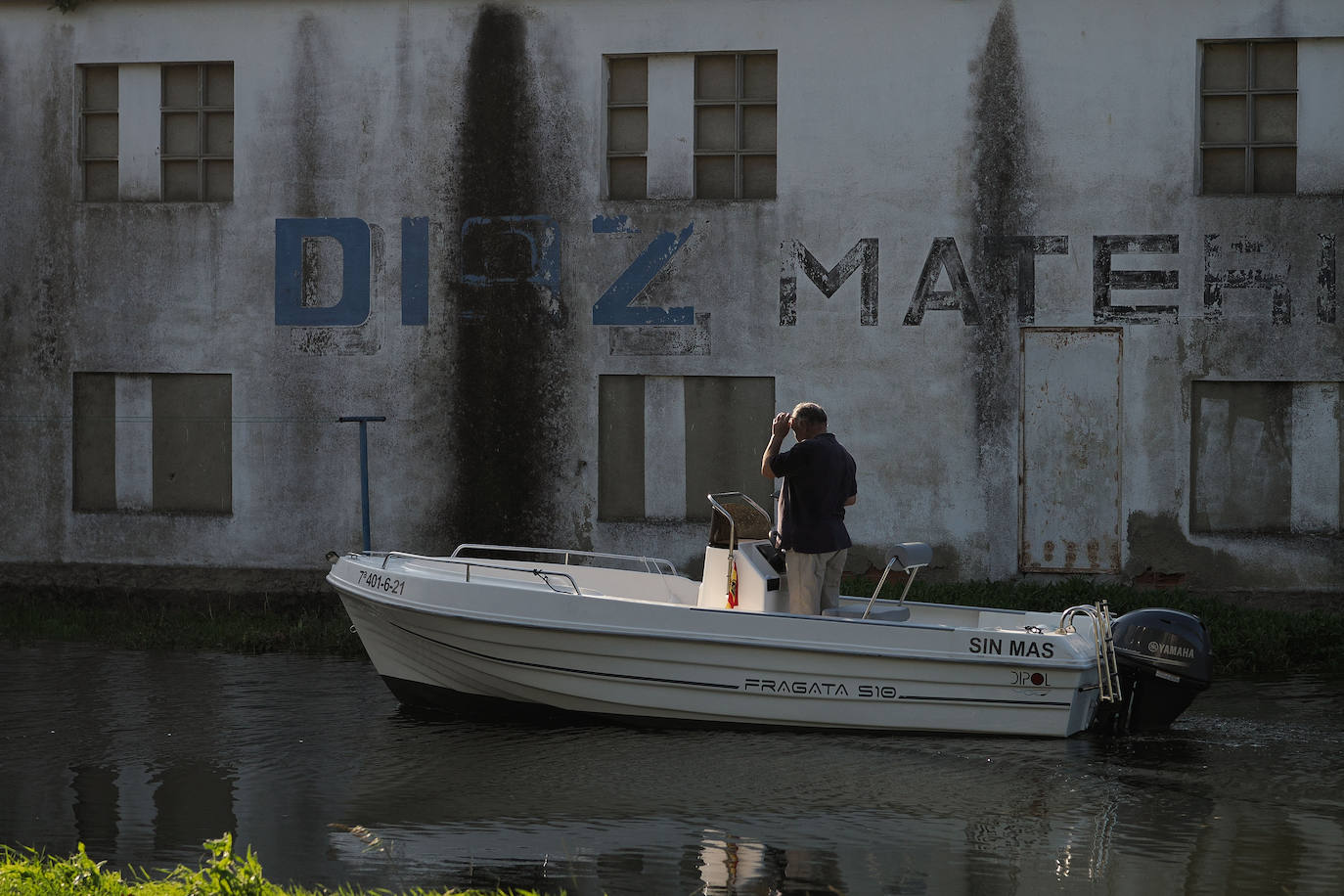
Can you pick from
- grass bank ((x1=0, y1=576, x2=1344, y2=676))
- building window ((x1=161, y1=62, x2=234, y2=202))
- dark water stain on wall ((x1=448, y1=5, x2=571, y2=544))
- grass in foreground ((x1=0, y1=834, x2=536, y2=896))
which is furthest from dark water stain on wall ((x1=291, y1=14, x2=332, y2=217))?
grass in foreground ((x1=0, y1=834, x2=536, y2=896))

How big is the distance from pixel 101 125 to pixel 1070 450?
10.1m

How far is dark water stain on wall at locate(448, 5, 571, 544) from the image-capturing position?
15.5 meters

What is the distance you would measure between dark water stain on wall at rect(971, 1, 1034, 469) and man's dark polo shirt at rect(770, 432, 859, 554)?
195 inches

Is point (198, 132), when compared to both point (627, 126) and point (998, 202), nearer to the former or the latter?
point (627, 126)

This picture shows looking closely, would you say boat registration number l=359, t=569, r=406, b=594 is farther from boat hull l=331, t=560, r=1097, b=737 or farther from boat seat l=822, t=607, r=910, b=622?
boat seat l=822, t=607, r=910, b=622

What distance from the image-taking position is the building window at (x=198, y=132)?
1625 centimetres

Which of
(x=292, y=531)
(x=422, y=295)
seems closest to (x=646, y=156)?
(x=422, y=295)

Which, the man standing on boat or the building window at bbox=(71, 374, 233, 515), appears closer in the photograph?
the man standing on boat

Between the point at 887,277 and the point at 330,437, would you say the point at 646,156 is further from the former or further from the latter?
the point at 330,437

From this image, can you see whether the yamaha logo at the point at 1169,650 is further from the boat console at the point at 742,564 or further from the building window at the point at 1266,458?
the building window at the point at 1266,458

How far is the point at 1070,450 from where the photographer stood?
579 inches

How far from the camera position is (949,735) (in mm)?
9688

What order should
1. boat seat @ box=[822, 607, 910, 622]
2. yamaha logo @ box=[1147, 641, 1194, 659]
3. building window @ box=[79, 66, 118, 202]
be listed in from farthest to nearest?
1. building window @ box=[79, 66, 118, 202]
2. boat seat @ box=[822, 607, 910, 622]
3. yamaha logo @ box=[1147, 641, 1194, 659]

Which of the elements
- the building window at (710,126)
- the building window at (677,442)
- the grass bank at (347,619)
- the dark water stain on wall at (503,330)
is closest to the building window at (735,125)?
the building window at (710,126)
